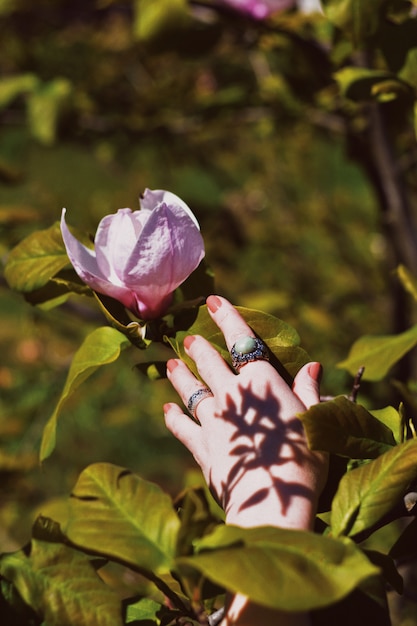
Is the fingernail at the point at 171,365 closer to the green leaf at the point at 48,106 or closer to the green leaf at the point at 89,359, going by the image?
the green leaf at the point at 89,359

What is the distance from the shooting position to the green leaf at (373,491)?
0.54 meters

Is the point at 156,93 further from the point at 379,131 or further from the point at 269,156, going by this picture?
the point at 269,156

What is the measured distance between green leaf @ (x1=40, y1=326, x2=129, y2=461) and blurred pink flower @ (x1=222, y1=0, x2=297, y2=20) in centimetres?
79

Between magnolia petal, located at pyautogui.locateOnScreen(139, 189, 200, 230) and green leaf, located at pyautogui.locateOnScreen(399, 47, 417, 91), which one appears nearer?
magnolia petal, located at pyautogui.locateOnScreen(139, 189, 200, 230)

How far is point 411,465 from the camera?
1.78 ft

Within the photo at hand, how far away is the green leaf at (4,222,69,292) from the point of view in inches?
29.7

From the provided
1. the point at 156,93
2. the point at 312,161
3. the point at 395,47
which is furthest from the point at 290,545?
the point at 312,161

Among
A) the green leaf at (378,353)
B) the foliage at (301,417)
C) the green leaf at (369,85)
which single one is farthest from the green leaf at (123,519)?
the green leaf at (369,85)

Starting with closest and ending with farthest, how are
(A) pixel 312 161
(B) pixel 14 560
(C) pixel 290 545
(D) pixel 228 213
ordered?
(C) pixel 290 545, (B) pixel 14 560, (D) pixel 228 213, (A) pixel 312 161

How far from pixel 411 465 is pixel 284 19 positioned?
870 mm

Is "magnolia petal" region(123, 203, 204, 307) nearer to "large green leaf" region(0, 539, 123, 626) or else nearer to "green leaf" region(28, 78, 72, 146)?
"large green leaf" region(0, 539, 123, 626)

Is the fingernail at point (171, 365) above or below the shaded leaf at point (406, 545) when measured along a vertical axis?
above

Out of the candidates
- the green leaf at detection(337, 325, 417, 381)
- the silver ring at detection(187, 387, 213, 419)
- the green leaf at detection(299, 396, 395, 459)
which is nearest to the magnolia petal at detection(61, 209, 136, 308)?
the silver ring at detection(187, 387, 213, 419)

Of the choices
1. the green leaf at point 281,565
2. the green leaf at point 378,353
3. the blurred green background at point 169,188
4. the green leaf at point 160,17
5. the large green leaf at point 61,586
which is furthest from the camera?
the blurred green background at point 169,188
